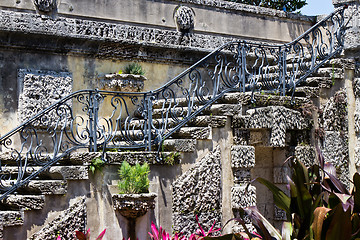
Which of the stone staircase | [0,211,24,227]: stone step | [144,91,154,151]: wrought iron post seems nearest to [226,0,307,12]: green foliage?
the stone staircase

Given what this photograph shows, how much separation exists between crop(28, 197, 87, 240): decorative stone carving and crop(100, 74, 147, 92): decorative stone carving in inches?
121

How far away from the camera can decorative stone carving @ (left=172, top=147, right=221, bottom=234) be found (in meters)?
7.39

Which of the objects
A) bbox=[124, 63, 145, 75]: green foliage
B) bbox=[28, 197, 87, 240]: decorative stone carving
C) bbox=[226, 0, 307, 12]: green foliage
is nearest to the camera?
bbox=[28, 197, 87, 240]: decorative stone carving

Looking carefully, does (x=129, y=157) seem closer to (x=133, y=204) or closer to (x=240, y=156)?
(x=133, y=204)

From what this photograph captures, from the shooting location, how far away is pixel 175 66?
10180 millimetres

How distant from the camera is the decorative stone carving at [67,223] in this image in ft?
21.0

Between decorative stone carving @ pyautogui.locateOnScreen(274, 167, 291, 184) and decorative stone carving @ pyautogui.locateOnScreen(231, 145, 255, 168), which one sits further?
decorative stone carving @ pyautogui.locateOnScreen(274, 167, 291, 184)

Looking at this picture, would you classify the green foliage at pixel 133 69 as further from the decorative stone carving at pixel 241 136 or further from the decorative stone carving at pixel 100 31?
the decorative stone carving at pixel 241 136

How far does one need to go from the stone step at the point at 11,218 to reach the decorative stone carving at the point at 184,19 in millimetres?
5202

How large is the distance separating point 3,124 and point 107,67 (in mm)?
1989

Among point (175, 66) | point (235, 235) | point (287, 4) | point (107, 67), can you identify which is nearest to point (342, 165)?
point (175, 66)

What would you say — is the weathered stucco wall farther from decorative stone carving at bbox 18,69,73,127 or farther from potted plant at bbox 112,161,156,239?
potted plant at bbox 112,161,156,239

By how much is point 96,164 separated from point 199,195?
5.13 ft

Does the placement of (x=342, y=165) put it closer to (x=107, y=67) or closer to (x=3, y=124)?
(x=107, y=67)
